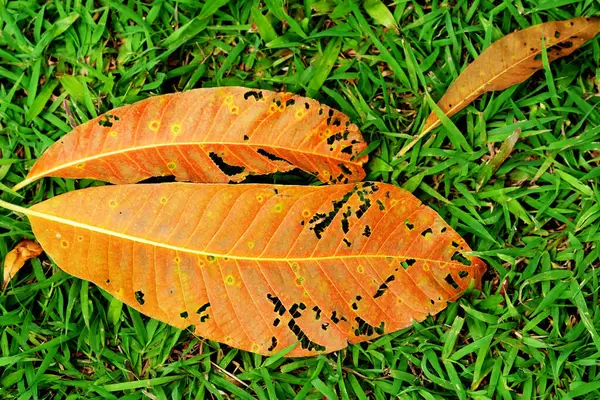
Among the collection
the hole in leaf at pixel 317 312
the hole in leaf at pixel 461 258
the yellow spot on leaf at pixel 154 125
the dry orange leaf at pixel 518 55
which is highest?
the dry orange leaf at pixel 518 55

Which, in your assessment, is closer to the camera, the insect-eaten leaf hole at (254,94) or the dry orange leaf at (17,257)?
the insect-eaten leaf hole at (254,94)

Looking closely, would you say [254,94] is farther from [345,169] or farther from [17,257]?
[17,257]

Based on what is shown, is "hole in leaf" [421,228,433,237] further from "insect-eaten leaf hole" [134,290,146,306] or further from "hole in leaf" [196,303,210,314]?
"insect-eaten leaf hole" [134,290,146,306]

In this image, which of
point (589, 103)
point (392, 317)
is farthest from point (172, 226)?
point (589, 103)

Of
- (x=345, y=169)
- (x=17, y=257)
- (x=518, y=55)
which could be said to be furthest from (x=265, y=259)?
(x=518, y=55)

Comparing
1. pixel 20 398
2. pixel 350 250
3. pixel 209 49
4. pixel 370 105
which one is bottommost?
pixel 20 398

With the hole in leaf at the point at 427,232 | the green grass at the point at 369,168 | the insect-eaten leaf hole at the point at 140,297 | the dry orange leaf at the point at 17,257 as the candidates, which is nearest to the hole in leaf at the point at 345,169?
the green grass at the point at 369,168

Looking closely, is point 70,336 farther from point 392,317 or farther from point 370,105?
point 370,105

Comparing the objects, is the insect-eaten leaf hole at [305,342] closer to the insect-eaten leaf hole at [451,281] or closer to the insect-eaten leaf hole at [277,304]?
the insect-eaten leaf hole at [277,304]
